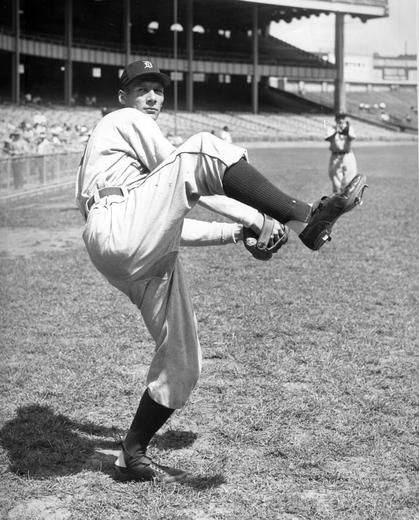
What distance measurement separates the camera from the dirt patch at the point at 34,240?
455 inches

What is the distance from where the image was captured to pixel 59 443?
4168mm

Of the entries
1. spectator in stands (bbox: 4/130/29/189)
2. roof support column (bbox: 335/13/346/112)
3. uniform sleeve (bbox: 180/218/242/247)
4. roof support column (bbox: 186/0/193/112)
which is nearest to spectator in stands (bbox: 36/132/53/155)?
spectator in stands (bbox: 4/130/29/189)

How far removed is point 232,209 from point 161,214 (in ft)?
1.19

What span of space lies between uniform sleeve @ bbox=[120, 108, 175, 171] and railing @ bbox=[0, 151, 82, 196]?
1413 cm

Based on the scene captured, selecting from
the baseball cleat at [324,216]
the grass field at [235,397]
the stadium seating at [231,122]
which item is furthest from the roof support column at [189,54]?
the baseball cleat at [324,216]

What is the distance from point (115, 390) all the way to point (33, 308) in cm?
280

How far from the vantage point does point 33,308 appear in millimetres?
7621

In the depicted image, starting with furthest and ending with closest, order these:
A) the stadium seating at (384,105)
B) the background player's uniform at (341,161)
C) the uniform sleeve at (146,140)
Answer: the stadium seating at (384,105) → the background player's uniform at (341,161) → the uniform sleeve at (146,140)

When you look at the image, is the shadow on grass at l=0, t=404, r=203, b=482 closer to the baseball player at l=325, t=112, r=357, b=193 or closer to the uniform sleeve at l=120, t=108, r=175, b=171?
the uniform sleeve at l=120, t=108, r=175, b=171

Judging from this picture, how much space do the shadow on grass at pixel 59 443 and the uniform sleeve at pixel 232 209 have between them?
130 cm

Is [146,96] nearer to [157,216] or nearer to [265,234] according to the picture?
[157,216]

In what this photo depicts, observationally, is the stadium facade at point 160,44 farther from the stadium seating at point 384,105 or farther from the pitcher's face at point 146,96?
the pitcher's face at point 146,96

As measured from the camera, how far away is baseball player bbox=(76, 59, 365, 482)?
3068 mm

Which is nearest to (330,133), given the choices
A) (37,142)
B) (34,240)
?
(34,240)
